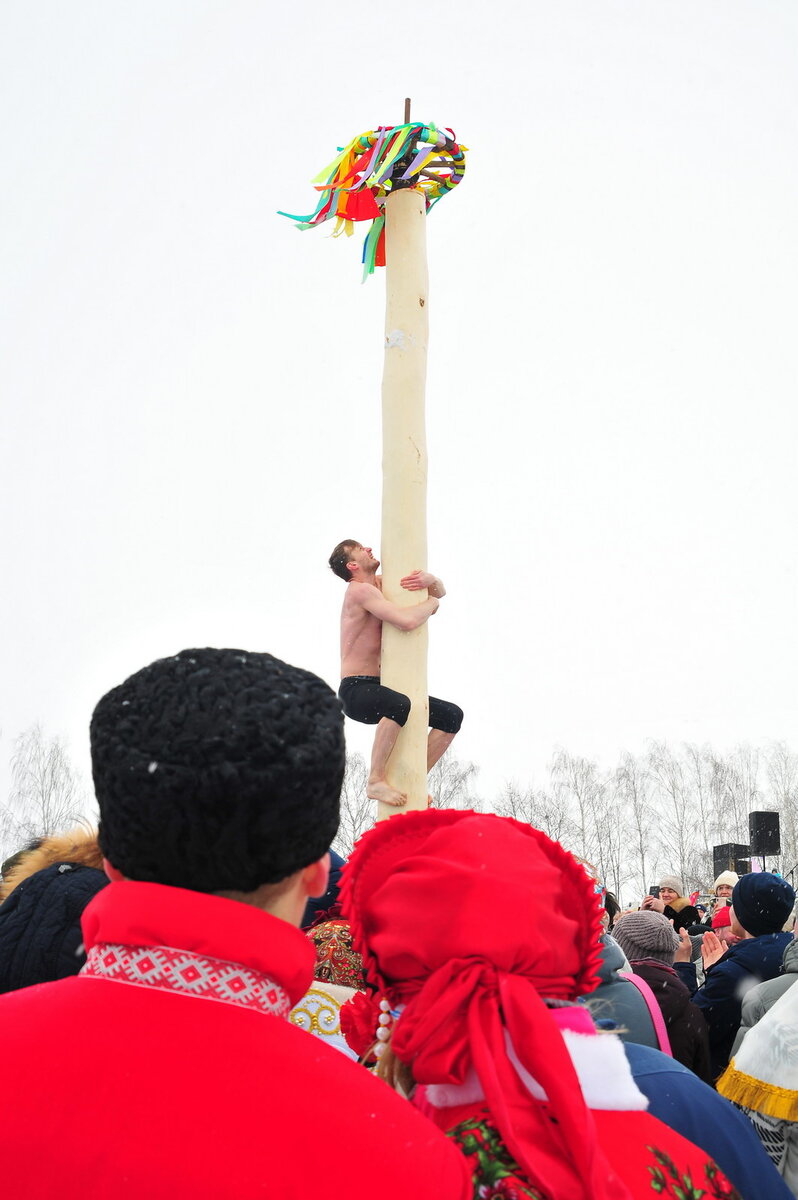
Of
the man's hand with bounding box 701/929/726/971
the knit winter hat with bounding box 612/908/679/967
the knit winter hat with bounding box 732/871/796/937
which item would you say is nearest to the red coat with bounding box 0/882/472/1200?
the knit winter hat with bounding box 612/908/679/967

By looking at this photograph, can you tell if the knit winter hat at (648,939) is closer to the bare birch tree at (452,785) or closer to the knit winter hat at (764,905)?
the knit winter hat at (764,905)

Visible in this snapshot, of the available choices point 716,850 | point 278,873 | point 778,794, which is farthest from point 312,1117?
point 778,794

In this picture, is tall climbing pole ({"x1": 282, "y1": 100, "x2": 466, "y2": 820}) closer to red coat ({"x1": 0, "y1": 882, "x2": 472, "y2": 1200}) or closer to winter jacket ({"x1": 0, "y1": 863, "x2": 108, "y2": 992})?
winter jacket ({"x1": 0, "y1": 863, "x2": 108, "y2": 992})

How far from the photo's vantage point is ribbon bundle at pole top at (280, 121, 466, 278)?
6.27m

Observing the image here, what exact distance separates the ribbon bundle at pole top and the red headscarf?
5420mm

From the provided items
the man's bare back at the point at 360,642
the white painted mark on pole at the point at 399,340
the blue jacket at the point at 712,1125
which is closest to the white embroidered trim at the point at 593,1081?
the blue jacket at the point at 712,1125

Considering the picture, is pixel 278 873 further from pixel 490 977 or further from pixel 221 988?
pixel 490 977

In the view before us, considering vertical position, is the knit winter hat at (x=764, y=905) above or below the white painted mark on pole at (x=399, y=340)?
below

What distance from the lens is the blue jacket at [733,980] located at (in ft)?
14.4

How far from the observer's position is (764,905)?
14.9 ft

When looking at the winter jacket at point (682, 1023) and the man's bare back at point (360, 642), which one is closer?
the winter jacket at point (682, 1023)

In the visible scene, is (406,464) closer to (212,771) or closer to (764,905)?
(764,905)

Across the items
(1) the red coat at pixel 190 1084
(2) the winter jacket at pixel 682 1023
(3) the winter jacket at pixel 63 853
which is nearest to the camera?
(1) the red coat at pixel 190 1084

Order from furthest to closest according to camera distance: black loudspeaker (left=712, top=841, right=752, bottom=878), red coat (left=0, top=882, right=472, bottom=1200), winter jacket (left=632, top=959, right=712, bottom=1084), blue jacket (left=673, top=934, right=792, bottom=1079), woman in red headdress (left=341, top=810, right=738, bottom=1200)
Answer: black loudspeaker (left=712, top=841, right=752, bottom=878) < blue jacket (left=673, top=934, right=792, bottom=1079) < winter jacket (left=632, top=959, right=712, bottom=1084) < woman in red headdress (left=341, top=810, right=738, bottom=1200) < red coat (left=0, top=882, right=472, bottom=1200)
